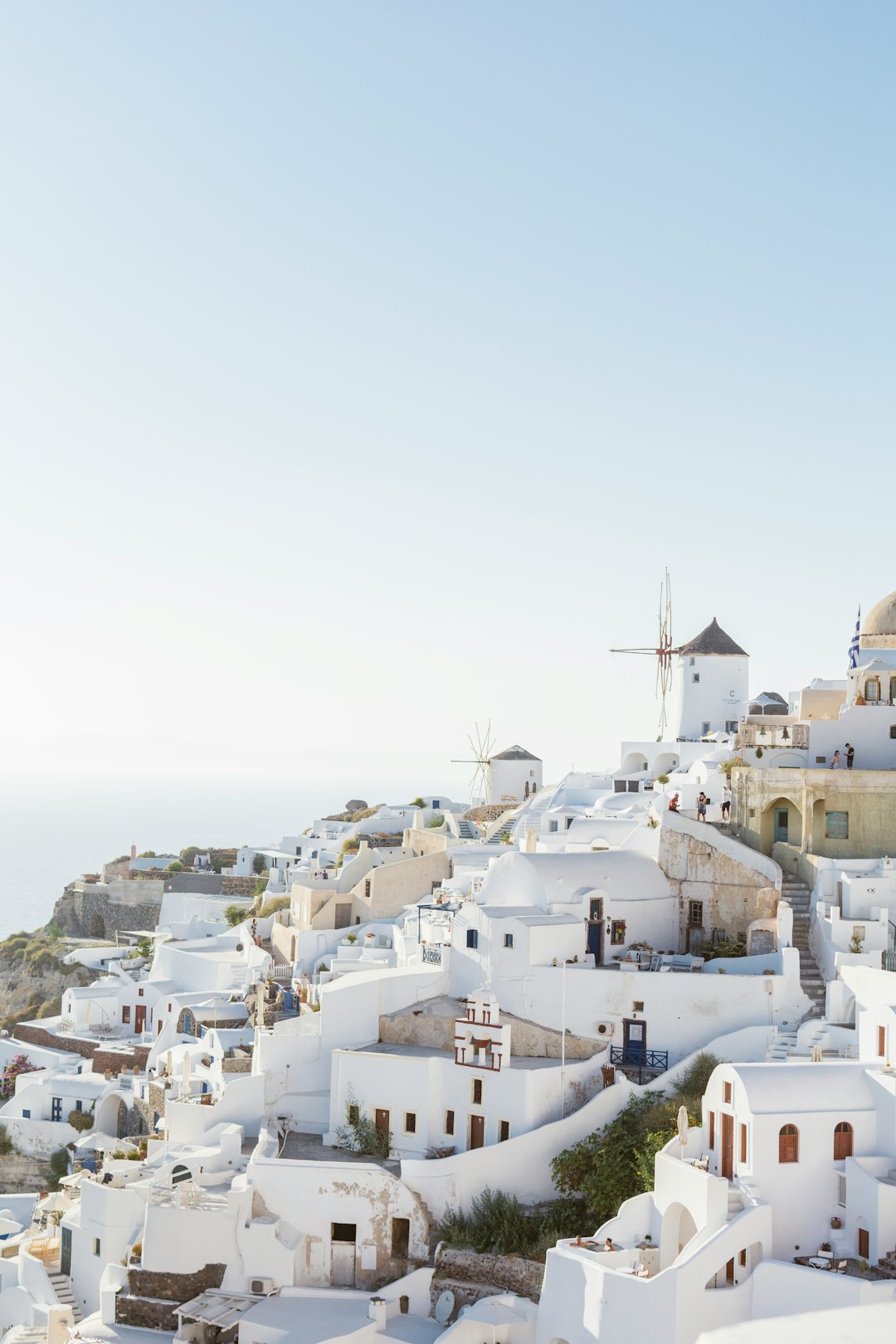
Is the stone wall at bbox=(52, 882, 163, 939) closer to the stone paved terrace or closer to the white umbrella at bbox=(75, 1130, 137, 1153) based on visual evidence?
the white umbrella at bbox=(75, 1130, 137, 1153)

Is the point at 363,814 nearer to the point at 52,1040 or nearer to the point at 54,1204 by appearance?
the point at 52,1040

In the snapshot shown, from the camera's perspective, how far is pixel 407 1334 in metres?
21.2

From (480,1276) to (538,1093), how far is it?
10.6 ft

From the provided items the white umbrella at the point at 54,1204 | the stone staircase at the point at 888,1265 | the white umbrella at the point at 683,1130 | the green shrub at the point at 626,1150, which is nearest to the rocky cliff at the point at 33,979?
the white umbrella at the point at 54,1204

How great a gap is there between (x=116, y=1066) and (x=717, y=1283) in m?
20.9

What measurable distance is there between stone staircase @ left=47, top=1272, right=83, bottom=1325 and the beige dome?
23.5m

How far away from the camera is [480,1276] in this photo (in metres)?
21.8

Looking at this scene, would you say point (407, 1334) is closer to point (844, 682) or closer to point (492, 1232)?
point (492, 1232)

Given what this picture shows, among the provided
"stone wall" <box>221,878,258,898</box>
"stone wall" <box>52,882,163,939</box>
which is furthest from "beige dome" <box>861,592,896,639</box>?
"stone wall" <box>52,882,163,939</box>

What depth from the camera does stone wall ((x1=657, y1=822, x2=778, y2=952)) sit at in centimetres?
2788

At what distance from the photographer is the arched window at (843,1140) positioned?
19.9 m

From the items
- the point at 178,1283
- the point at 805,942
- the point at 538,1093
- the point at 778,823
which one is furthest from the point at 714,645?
the point at 178,1283

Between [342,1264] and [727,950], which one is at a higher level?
[727,950]

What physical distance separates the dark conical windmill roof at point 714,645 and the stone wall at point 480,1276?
88.4 ft
